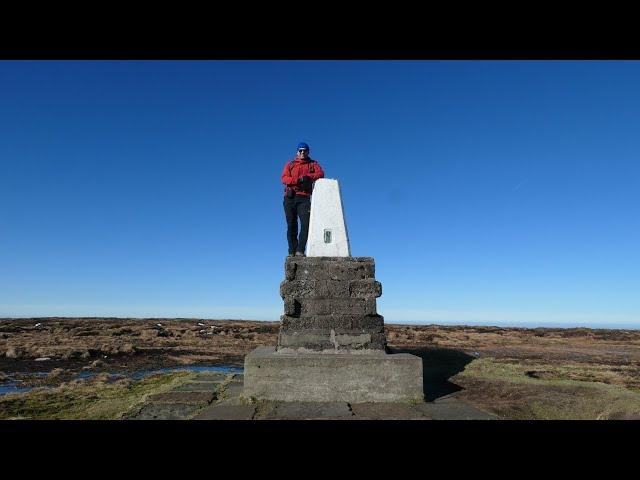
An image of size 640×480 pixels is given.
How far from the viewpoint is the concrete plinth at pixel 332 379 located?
7035 millimetres

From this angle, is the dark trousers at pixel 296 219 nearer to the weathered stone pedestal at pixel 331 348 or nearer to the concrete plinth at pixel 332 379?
the weathered stone pedestal at pixel 331 348

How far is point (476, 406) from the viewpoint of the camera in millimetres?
6730

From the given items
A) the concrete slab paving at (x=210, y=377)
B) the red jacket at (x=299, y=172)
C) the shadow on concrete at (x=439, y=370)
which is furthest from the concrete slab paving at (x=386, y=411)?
the red jacket at (x=299, y=172)

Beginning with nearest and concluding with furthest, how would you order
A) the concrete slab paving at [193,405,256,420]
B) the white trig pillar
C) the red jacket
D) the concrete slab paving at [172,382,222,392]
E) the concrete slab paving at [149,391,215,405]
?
the concrete slab paving at [193,405,256,420] < the concrete slab paving at [149,391,215,405] < the concrete slab paving at [172,382,222,392] < the white trig pillar < the red jacket

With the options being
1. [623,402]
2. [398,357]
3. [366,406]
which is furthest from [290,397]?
[623,402]

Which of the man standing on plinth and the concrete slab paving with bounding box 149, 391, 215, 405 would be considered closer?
the concrete slab paving with bounding box 149, 391, 215, 405

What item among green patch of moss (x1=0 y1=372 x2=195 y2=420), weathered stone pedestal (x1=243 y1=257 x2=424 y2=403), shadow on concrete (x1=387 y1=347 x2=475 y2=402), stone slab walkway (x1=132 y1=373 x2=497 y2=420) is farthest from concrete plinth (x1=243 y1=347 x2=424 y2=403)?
green patch of moss (x1=0 y1=372 x2=195 y2=420)

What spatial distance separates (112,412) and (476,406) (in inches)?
219

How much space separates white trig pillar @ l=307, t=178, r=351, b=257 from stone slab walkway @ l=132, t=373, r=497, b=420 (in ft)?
9.56

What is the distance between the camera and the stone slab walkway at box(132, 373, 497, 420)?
605 cm

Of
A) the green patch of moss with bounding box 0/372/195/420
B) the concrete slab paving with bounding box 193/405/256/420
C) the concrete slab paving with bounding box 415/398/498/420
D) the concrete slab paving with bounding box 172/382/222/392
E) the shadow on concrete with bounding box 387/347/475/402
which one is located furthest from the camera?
the concrete slab paving with bounding box 172/382/222/392

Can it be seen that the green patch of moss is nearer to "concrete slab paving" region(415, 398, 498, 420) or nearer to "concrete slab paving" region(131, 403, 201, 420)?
"concrete slab paving" region(131, 403, 201, 420)

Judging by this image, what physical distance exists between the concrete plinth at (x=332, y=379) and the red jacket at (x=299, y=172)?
146 inches

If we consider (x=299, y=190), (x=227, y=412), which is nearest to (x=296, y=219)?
(x=299, y=190)
